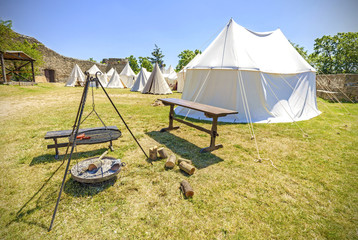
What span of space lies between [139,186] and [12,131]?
470 centimetres

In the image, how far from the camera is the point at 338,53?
3069 centimetres

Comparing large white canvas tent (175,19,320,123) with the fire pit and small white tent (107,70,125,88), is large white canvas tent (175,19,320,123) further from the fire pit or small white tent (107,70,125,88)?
small white tent (107,70,125,88)

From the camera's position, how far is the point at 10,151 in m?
3.64

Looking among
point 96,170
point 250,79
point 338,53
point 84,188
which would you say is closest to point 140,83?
point 250,79

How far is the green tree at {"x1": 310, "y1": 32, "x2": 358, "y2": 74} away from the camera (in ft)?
93.1

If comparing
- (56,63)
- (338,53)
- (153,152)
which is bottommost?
(153,152)

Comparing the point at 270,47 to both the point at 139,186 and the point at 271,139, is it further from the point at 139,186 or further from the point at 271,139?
the point at 139,186

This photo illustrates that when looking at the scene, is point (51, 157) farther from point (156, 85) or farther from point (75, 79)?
point (75, 79)

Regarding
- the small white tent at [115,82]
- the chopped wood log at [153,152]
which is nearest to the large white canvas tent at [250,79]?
the chopped wood log at [153,152]

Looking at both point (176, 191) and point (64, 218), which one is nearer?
point (64, 218)

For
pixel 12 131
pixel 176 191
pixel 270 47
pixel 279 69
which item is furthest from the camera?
pixel 270 47

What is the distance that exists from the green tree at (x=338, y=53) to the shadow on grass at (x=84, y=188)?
36.1m

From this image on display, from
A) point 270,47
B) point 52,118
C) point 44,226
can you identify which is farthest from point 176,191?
point 270,47

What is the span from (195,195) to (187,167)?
59 cm
